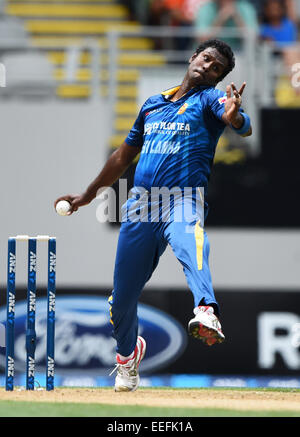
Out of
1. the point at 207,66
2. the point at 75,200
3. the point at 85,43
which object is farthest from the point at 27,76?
the point at 207,66

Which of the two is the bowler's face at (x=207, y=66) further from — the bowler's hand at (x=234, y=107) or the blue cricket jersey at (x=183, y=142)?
the bowler's hand at (x=234, y=107)

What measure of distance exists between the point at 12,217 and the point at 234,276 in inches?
97.8

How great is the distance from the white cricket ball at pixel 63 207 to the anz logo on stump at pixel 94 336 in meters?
4.07

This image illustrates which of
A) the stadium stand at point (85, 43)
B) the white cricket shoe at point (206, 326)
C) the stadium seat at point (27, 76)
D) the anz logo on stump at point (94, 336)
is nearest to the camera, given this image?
the white cricket shoe at point (206, 326)

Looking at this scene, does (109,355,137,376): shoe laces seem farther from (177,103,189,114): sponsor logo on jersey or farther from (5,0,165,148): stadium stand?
(5,0,165,148): stadium stand

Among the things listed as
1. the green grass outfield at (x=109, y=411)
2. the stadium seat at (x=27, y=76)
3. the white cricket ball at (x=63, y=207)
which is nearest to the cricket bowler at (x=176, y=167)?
the white cricket ball at (x=63, y=207)

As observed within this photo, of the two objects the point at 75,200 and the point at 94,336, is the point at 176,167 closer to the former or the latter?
the point at 75,200

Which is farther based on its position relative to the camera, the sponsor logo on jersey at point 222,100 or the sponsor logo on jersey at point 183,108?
the sponsor logo on jersey at point 183,108

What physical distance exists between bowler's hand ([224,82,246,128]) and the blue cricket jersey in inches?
11.2

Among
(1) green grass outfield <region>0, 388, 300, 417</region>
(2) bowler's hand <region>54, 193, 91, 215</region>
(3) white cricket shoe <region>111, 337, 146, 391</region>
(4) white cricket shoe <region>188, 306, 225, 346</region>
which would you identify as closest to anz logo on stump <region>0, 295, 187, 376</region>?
(3) white cricket shoe <region>111, 337, 146, 391</region>

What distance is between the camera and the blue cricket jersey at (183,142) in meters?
6.74

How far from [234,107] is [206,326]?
4.21ft

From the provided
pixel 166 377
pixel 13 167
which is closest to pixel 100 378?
pixel 166 377

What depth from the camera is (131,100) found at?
12.6 meters
